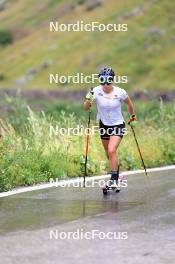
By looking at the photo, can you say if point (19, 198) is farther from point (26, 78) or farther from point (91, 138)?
point (26, 78)

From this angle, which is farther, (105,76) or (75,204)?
(105,76)

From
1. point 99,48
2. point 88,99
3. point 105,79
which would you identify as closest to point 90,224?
point 88,99

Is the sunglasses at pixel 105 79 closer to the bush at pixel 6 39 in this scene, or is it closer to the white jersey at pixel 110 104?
the white jersey at pixel 110 104

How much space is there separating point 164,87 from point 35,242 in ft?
250

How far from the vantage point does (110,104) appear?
1283 cm

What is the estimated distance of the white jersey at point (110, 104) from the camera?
12844 mm

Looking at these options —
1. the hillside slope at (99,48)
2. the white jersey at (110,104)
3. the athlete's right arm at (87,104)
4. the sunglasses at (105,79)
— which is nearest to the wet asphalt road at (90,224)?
the white jersey at (110,104)

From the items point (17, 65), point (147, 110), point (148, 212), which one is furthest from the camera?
point (17, 65)

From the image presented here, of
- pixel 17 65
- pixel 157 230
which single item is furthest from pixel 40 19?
pixel 157 230

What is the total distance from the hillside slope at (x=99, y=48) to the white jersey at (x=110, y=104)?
70.5m

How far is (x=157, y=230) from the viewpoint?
9.50 m

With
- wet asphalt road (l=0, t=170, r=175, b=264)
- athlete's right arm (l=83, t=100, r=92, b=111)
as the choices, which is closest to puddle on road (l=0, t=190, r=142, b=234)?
wet asphalt road (l=0, t=170, r=175, b=264)

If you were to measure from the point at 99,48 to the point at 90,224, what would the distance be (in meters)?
98.4

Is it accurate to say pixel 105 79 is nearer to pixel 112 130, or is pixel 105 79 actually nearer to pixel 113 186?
pixel 112 130
